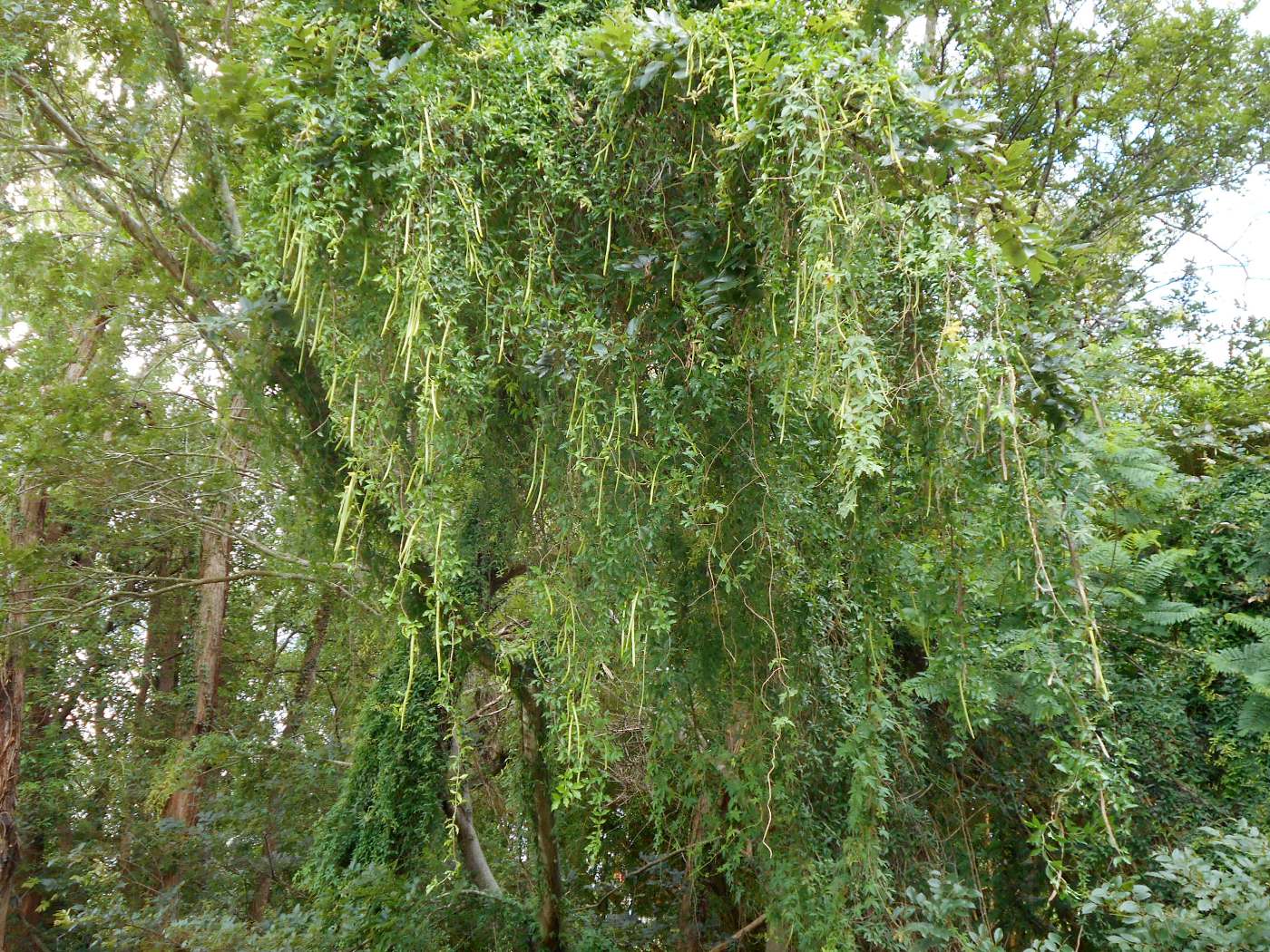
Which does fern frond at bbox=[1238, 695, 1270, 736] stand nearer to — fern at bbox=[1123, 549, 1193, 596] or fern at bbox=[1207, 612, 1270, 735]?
fern at bbox=[1207, 612, 1270, 735]

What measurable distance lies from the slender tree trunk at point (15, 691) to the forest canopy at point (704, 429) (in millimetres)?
33

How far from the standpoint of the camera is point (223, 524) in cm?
512

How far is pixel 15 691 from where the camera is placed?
566 centimetres

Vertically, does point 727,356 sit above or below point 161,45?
below

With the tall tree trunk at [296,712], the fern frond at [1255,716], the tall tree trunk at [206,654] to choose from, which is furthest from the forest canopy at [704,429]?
the tall tree trunk at [296,712]

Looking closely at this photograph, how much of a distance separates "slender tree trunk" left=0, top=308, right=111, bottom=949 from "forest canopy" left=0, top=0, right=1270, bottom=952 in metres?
0.03

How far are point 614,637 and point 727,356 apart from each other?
0.84 m

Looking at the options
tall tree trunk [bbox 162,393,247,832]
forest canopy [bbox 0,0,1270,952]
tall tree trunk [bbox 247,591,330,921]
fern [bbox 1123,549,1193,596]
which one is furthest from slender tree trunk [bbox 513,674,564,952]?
tall tree trunk [bbox 162,393,247,832]

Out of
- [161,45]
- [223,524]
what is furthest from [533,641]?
[223,524]

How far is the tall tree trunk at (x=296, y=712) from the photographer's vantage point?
20.1ft

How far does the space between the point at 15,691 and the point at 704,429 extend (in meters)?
5.47

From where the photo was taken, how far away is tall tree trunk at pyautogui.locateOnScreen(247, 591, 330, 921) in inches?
241

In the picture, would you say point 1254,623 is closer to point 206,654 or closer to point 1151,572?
point 1151,572

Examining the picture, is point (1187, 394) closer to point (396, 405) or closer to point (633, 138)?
point (633, 138)
